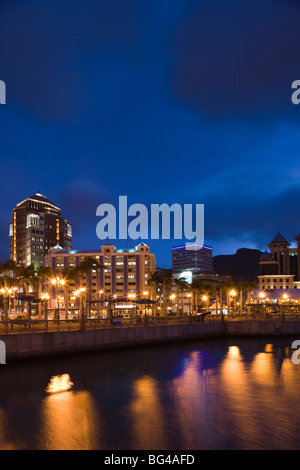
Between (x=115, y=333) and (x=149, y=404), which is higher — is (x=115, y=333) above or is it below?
above

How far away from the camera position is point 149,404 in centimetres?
2608

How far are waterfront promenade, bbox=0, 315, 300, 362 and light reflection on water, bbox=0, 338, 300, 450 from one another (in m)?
1.40

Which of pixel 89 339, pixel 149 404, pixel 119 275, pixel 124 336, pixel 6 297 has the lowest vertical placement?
pixel 149 404

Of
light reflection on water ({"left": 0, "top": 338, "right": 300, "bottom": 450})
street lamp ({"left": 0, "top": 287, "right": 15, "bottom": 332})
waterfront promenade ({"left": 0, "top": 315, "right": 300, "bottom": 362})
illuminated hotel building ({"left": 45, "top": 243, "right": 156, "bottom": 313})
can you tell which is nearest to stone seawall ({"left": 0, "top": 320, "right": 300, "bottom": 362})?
waterfront promenade ({"left": 0, "top": 315, "right": 300, "bottom": 362})

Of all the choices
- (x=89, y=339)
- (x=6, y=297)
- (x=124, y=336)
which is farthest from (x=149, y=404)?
(x=6, y=297)

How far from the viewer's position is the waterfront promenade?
38094 millimetres

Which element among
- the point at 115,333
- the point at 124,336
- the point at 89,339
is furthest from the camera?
the point at 124,336

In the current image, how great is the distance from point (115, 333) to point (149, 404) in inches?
871

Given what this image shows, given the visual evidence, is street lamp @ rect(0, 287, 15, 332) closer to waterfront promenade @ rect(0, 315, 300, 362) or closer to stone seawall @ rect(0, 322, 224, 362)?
waterfront promenade @ rect(0, 315, 300, 362)

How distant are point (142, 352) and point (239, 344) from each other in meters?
18.7

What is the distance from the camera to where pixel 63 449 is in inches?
735

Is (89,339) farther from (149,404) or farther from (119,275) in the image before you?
(119,275)

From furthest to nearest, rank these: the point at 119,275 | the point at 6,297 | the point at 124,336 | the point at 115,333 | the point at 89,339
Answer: the point at 119,275, the point at 124,336, the point at 115,333, the point at 6,297, the point at 89,339
